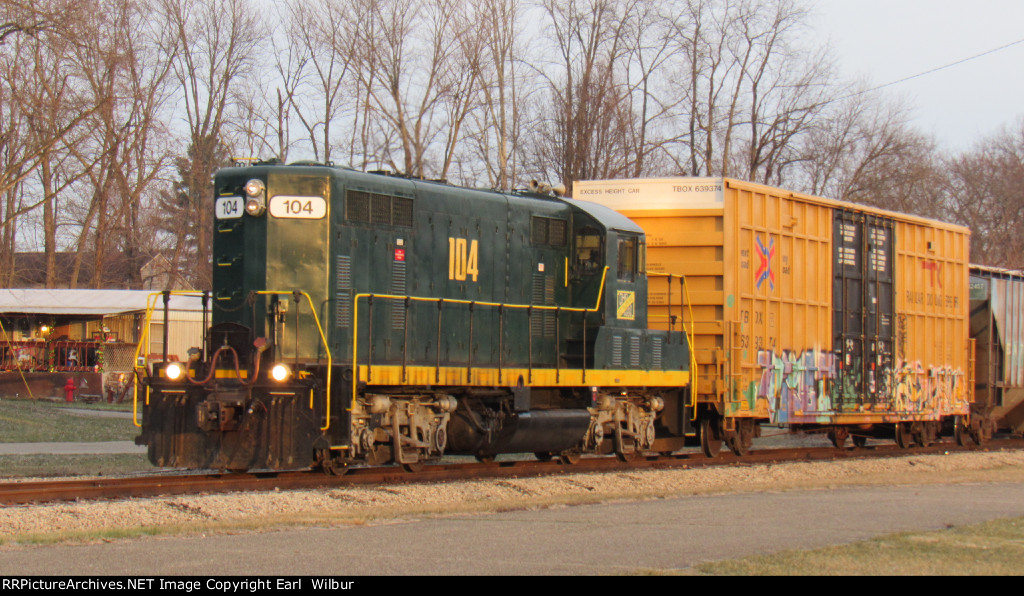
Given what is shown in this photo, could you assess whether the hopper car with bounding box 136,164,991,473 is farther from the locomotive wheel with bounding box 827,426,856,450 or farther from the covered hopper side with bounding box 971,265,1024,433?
the covered hopper side with bounding box 971,265,1024,433

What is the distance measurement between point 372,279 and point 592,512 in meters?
4.31

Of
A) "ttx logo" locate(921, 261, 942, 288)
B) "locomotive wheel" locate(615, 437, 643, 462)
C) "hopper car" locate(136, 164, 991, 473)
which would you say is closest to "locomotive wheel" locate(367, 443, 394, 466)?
"hopper car" locate(136, 164, 991, 473)

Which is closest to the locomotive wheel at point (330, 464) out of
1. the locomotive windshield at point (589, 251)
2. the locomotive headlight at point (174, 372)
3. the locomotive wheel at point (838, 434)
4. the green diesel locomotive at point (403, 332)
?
the green diesel locomotive at point (403, 332)

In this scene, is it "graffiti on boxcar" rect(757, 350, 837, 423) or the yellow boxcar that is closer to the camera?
the yellow boxcar

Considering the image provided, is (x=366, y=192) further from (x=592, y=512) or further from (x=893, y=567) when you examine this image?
(x=893, y=567)

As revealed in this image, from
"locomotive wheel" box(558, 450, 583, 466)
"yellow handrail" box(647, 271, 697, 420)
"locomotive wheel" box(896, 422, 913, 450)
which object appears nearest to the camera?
"locomotive wheel" box(558, 450, 583, 466)

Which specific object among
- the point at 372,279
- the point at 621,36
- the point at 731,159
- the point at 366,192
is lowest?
the point at 372,279

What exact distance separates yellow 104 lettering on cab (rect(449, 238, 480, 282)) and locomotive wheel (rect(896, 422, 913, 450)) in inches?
Answer: 403

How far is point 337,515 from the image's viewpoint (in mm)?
9891

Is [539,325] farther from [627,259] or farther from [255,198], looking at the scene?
[255,198]

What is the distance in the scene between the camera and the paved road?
23.6 feet

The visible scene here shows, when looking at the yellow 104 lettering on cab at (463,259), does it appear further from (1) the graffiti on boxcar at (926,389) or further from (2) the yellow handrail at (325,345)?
(1) the graffiti on boxcar at (926,389)

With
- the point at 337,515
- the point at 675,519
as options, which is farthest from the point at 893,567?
the point at 337,515

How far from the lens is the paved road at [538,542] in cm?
720
